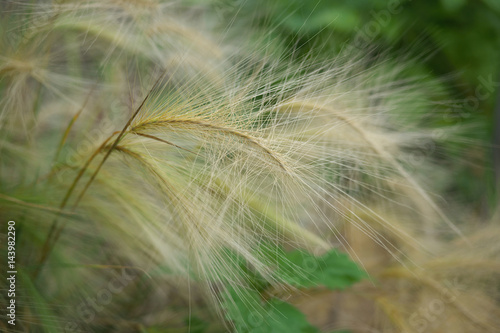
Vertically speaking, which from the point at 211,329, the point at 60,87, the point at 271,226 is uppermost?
the point at 60,87

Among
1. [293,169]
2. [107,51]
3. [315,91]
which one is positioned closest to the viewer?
[293,169]

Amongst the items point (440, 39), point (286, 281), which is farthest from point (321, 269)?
point (440, 39)

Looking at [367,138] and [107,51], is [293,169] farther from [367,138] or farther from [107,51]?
[107,51]

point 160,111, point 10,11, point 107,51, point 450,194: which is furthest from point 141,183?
point 450,194

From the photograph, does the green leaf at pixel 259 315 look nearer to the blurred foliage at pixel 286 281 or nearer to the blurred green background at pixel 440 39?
the blurred foliage at pixel 286 281

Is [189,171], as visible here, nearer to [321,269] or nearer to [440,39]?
[321,269]
